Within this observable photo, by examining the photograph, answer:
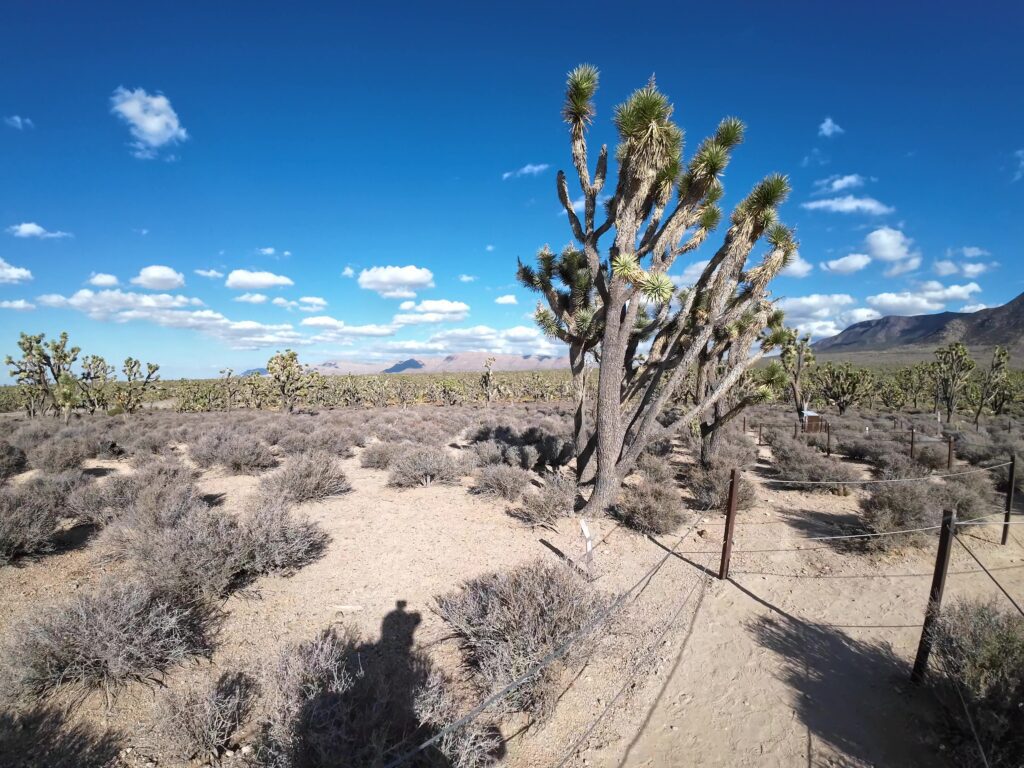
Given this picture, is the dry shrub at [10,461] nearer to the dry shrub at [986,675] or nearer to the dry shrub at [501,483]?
the dry shrub at [501,483]

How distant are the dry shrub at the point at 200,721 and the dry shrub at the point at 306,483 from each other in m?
5.39

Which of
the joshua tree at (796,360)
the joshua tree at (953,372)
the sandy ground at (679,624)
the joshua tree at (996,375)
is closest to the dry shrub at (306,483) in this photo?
the sandy ground at (679,624)

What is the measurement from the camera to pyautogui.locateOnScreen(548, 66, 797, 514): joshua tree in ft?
23.6

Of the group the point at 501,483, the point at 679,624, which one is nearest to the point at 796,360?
the point at 501,483

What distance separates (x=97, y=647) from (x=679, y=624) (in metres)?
5.63

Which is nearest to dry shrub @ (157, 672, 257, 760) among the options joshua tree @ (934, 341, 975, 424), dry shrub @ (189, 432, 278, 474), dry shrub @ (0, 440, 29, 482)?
dry shrub @ (189, 432, 278, 474)

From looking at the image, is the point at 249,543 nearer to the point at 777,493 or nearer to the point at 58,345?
the point at 777,493

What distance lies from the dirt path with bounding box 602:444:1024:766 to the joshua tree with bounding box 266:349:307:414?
27.7 metres

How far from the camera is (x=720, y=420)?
36.0 ft

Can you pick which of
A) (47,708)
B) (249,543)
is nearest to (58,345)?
(249,543)

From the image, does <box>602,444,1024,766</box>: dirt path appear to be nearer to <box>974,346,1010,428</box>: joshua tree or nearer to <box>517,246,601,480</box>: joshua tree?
<box>517,246,601,480</box>: joshua tree

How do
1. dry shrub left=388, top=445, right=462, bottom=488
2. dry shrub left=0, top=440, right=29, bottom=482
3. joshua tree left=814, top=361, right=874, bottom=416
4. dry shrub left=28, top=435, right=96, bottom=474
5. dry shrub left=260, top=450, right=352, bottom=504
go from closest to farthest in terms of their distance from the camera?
dry shrub left=260, top=450, right=352, bottom=504
dry shrub left=0, top=440, right=29, bottom=482
dry shrub left=388, top=445, right=462, bottom=488
dry shrub left=28, top=435, right=96, bottom=474
joshua tree left=814, top=361, right=874, bottom=416

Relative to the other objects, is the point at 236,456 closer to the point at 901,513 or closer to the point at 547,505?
the point at 547,505

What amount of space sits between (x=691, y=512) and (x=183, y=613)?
26.8 ft
